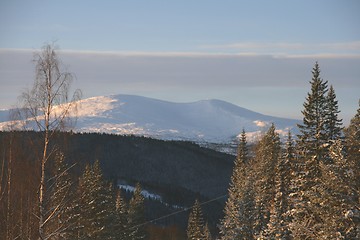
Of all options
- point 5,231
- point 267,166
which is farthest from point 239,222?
point 5,231

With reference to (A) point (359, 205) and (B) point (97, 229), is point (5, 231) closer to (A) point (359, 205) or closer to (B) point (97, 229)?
(A) point (359, 205)

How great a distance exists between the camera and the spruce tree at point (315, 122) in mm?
33853

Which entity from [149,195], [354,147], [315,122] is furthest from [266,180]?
[149,195]

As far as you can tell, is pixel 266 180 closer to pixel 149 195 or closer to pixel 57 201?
pixel 57 201

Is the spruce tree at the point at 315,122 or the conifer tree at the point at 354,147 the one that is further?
the spruce tree at the point at 315,122

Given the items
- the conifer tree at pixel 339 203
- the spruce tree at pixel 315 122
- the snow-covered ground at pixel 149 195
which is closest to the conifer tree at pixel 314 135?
the spruce tree at pixel 315 122

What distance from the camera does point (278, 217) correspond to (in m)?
36.1

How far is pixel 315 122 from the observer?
34.6 meters

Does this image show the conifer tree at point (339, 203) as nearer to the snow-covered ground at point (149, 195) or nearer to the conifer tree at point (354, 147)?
the conifer tree at point (354, 147)

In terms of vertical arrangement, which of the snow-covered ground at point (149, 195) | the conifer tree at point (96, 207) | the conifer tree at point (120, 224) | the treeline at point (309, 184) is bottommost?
the snow-covered ground at point (149, 195)

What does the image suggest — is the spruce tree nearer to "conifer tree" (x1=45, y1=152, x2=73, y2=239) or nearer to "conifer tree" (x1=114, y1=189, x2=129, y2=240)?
"conifer tree" (x1=45, y1=152, x2=73, y2=239)

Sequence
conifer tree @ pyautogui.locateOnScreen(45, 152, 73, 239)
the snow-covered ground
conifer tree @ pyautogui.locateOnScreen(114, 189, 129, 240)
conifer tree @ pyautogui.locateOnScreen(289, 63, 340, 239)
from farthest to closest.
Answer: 1. the snow-covered ground
2. conifer tree @ pyautogui.locateOnScreen(114, 189, 129, 240)
3. conifer tree @ pyautogui.locateOnScreen(289, 63, 340, 239)
4. conifer tree @ pyautogui.locateOnScreen(45, 152, 73, 239)

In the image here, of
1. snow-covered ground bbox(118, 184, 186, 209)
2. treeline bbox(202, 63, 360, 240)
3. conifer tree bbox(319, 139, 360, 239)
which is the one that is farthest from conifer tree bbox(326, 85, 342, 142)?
snow-covered ground bbox(118, 184, 186, 209)

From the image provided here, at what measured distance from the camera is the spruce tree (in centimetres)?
3385
